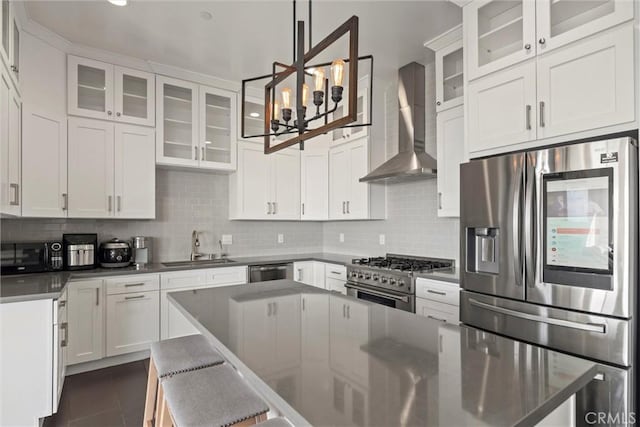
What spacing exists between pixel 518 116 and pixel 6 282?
366 centimetres

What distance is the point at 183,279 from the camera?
3492 millimetres

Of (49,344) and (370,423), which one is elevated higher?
(370,423)

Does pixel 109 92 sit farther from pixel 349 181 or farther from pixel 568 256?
pixel 568 256

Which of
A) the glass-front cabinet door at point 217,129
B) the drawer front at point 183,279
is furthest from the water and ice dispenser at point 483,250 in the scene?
the glass-front cabinet door at point 217,129

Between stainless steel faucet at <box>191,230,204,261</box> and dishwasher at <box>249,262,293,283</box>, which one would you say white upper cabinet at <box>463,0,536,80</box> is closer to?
dishwasher at <box>249,262,293,283</box>

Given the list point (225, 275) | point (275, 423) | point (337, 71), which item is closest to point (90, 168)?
point (225, 275)

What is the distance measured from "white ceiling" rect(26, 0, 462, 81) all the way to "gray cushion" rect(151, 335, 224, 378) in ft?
7.49

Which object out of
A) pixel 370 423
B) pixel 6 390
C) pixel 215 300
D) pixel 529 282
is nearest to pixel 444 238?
pixel 529 282

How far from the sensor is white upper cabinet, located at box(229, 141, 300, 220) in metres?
4.16

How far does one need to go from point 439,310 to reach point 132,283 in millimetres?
2663

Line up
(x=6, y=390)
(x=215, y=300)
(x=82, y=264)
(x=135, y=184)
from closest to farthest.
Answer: (x=215, y=300) < (x=6, y=390) < (x=82, y=264) < (x=135, y=184)

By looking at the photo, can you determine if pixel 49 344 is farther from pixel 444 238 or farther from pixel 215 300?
pixel 444 238

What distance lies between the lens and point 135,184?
3.47 m

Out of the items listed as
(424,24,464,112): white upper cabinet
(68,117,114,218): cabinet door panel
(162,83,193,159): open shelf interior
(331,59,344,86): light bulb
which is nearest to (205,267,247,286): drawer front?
(68,117,114,218): cabinet door panel
